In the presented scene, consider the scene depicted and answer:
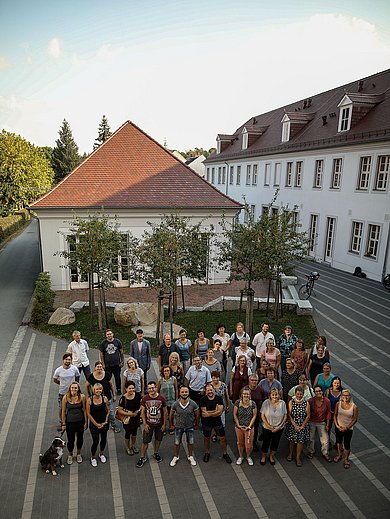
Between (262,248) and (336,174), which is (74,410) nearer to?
(262,248)

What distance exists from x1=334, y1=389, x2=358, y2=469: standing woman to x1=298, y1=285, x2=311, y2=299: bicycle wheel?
39.5 feet

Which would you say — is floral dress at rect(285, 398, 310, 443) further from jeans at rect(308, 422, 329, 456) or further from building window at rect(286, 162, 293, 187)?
building window at rect(286, 162, 293, 187)

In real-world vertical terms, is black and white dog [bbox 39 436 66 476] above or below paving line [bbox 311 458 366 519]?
above

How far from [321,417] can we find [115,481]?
13.0 feet

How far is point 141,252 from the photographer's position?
13.6m

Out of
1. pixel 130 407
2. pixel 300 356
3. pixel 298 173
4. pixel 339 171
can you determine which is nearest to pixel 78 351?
pixel 130 407

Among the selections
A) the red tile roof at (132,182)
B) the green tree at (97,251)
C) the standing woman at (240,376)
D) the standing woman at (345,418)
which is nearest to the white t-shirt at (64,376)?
the standing woman at (240,376)

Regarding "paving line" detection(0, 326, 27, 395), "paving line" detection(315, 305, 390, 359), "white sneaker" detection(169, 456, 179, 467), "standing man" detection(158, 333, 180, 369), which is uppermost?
"standing man" detection(158, 333, 180, 369)

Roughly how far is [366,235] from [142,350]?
18.3 m

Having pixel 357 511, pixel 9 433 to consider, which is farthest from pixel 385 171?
pixel 9 433

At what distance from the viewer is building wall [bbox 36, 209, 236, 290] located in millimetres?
19938

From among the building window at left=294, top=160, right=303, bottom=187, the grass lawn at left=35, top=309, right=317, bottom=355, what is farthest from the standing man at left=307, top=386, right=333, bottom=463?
the building window at left=294, top=160, right=303, bottom=187

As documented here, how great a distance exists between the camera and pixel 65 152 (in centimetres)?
7512

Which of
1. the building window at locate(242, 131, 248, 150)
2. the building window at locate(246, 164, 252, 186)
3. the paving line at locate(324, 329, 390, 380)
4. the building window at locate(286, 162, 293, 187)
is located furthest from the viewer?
the building window at locate(242, 131, 248, 150)
